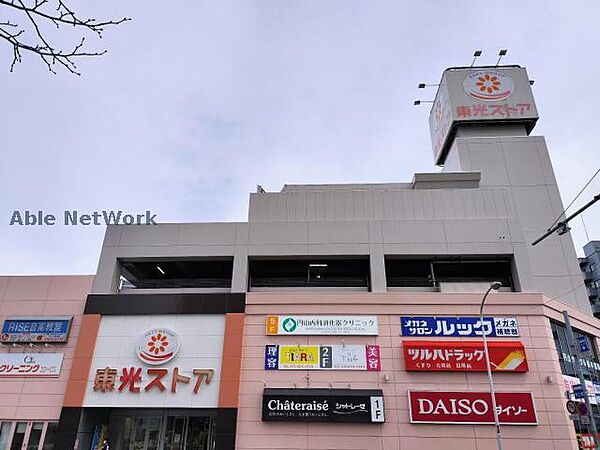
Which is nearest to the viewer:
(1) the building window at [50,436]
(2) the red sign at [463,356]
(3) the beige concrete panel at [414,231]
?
(2) the red sign at [463,356]

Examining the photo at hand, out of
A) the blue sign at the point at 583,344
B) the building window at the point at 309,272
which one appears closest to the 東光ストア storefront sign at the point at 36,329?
the building window at the point at 309,272

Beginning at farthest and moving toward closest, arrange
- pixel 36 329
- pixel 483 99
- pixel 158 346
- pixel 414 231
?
pixel 483 99
pixel 414 231
pixel 36 329
pixel 158 346

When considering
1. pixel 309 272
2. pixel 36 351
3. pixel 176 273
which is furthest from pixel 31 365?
pixel 309 272

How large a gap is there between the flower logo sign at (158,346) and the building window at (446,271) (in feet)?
34.4

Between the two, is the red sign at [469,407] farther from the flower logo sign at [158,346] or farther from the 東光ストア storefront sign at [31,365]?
the 東光ストア storefront sign at [31,365]

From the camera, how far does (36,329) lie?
18531 mm

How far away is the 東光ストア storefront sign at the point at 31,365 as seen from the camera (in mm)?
17750

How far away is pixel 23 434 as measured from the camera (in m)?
17.0

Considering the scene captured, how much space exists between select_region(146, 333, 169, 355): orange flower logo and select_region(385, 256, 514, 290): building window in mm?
10787

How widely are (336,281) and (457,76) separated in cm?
1926

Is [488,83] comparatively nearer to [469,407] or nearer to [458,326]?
[458,326]

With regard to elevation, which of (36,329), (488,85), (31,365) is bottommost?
(31,365)

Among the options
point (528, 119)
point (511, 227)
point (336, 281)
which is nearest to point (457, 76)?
point (528, 119)

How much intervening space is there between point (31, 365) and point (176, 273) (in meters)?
7.71
